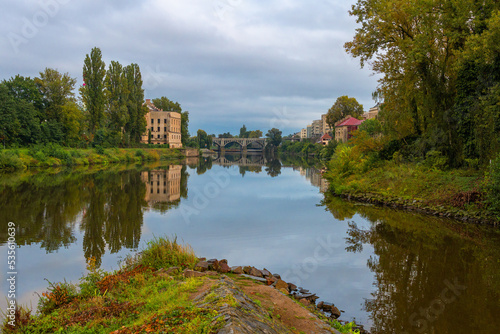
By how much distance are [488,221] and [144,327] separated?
50.2 ft

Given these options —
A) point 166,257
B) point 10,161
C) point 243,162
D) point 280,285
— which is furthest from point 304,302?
point 243,162

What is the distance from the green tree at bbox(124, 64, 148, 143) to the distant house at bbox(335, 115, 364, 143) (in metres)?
40.0

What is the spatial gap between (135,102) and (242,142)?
73.8 meters

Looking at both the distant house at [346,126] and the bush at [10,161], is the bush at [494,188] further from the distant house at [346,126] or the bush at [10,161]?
the distant house at [346,126]

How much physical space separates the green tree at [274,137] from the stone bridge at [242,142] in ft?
8.82

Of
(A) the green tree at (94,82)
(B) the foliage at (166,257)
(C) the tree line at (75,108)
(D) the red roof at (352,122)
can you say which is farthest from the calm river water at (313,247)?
(D) the red roof at (352,122)

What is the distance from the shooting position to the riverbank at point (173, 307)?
4.28 meters

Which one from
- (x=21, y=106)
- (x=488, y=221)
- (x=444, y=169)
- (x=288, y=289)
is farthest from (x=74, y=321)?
(x=21, y=106)

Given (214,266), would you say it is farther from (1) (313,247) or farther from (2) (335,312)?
(1) (313,247)

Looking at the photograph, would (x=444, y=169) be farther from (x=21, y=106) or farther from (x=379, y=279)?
(x=21, y=106)

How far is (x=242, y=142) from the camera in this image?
13700 centimetres

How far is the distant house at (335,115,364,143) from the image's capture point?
7231cm

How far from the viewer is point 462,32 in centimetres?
1866

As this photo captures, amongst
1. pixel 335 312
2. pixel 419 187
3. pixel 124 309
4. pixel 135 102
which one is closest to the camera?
pixel 124 309
